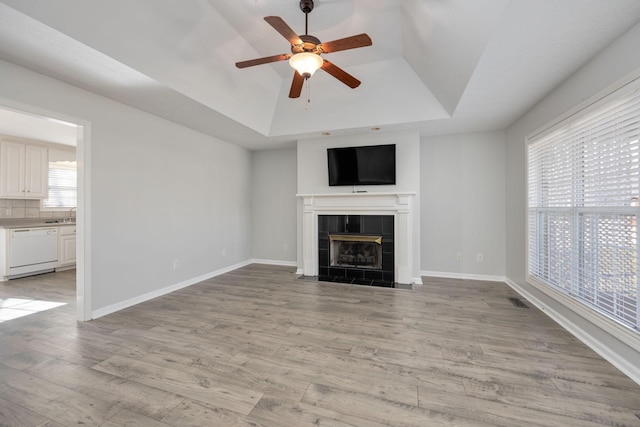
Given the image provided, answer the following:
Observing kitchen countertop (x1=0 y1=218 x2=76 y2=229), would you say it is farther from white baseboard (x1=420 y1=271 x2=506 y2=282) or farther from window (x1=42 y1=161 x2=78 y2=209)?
white baseboard (x1=420 y1=271 x2=506 y2=282)

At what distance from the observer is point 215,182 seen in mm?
4652

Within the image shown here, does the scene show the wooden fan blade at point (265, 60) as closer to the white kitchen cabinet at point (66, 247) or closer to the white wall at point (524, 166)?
the white wall at point (524, 166)

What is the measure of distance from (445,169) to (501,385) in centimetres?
345

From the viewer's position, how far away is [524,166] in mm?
3537

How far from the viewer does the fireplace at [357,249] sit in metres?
4.30

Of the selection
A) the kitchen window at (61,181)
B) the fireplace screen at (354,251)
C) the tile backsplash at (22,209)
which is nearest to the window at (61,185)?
the kitchen window at (61,181)

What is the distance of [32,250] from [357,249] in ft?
18.2

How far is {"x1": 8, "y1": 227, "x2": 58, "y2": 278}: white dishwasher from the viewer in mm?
4324

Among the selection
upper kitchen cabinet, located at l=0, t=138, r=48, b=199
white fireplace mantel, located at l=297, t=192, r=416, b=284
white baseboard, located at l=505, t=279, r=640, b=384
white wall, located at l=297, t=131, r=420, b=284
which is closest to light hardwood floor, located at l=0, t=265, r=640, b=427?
white baseboard, located at l=505, t=279, r=640, b=384

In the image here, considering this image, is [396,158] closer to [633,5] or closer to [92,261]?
[633,5]

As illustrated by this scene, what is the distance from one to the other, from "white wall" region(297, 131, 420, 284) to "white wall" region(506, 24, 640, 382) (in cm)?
132

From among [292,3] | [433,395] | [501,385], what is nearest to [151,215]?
[292,3]

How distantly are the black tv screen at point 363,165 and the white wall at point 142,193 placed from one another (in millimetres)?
2041

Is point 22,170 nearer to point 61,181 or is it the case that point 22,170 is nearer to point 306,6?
point 61,181
